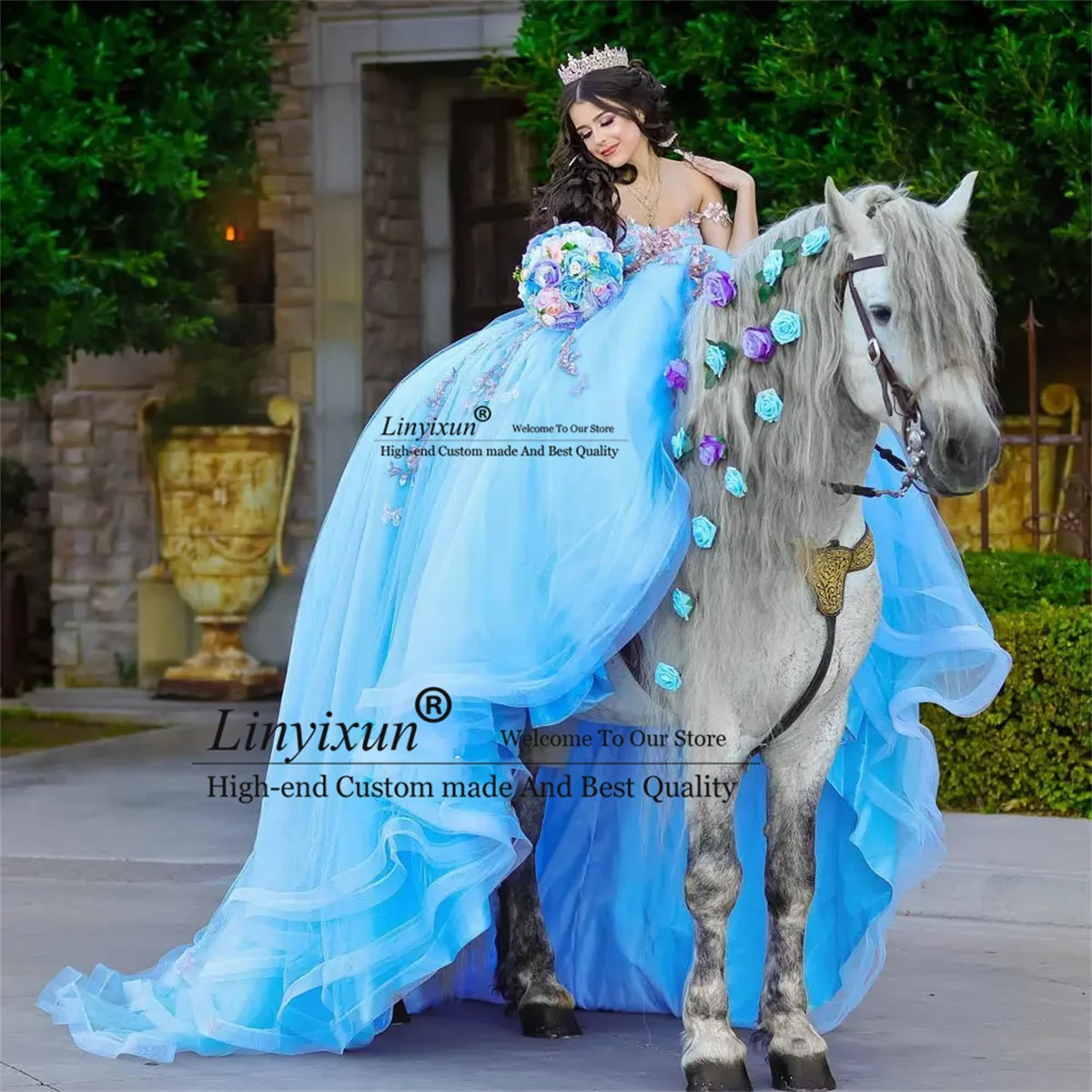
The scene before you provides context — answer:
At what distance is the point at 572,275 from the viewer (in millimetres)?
5125

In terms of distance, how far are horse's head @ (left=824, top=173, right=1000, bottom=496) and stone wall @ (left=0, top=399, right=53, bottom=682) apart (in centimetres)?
1036

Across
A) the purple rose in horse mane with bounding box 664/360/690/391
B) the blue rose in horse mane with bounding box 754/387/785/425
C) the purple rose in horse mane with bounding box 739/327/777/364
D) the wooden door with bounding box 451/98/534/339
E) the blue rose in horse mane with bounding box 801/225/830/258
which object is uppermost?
the wooden door with bounding box 451/98/534/339

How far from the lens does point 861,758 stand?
5.38m

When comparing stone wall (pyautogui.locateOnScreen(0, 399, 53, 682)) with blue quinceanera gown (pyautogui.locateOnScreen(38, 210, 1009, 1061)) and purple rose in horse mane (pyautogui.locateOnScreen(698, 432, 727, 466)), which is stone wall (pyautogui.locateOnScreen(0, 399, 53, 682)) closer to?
blue quinceanera gown (pyautogui.locateOnScreen(38, 210, 1009, 1061))

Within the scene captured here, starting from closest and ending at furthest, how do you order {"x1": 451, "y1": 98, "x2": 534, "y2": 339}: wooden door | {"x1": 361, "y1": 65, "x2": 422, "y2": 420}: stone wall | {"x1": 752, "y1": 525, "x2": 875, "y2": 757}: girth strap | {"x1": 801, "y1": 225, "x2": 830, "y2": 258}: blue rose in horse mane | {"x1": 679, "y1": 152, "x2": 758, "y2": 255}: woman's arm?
{"x1": 801, "y1": 225, "x2": 830, "y2": 258}: blue rose in horse mane → {"x1": 752, "y1": 525, "x2": 875, "y2": 757}: girth strap → {"x1": 679, "y1": 152, "x2": 758, "y2": 255}: woman's arm → {"x1": 361, "y1": 65, "x2": 422, "y2": 420}: stone wall → {"x1": 451, "y1": 98, "x2": 534, "y2": 339}: wooden door

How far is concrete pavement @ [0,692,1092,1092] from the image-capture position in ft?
17.0

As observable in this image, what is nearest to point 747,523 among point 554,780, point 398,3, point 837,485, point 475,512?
point 837,485

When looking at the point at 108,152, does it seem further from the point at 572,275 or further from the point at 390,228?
the point at 572,275

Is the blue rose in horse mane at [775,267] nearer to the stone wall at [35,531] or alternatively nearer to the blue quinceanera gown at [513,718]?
the blue quinceanera gown at [513,718]

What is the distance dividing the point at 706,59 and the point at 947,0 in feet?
3.66

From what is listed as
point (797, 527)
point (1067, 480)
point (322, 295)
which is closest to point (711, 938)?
point (797, 527)

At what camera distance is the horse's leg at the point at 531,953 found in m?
5.62

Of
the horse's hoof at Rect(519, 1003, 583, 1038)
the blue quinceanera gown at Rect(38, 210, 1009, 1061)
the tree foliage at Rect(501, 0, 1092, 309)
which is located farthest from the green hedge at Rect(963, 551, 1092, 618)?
the horse's hoof at Rect(519, 1003, 583, 1038)

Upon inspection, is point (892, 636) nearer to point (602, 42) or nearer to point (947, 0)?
point (947, 0)
